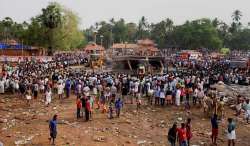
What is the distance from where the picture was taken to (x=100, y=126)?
22625 millimetres

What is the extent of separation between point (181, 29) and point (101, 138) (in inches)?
3342

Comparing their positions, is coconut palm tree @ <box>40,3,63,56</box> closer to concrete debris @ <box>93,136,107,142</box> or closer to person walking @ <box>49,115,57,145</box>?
concrete debris @ <box>93,136,107,142</box>

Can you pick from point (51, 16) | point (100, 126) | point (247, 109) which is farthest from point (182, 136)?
point (51, 16)

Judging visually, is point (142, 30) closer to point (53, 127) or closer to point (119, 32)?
point (119, 32)

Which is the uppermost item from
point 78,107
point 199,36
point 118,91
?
point 199,36

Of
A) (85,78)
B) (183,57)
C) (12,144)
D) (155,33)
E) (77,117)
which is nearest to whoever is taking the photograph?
(12,144)

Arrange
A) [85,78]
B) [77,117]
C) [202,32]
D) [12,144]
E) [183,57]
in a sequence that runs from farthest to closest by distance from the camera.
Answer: [202,32]
[183,57]
[85,78]
[77,117]
[12,144]

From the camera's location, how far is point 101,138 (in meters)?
20.5

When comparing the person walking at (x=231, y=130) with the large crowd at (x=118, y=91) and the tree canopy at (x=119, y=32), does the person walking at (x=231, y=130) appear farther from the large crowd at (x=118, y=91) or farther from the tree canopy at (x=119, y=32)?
the tree canopy at (x=119, y=32)

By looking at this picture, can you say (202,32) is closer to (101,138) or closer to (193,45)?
(193,45)

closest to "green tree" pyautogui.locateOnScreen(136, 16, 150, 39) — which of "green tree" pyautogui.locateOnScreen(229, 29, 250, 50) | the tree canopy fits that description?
the tree canopy

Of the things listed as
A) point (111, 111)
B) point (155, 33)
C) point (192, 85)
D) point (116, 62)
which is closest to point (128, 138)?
point (111, 111)

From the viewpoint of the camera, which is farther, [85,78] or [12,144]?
[85,78]

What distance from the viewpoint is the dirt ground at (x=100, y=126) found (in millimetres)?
20281
